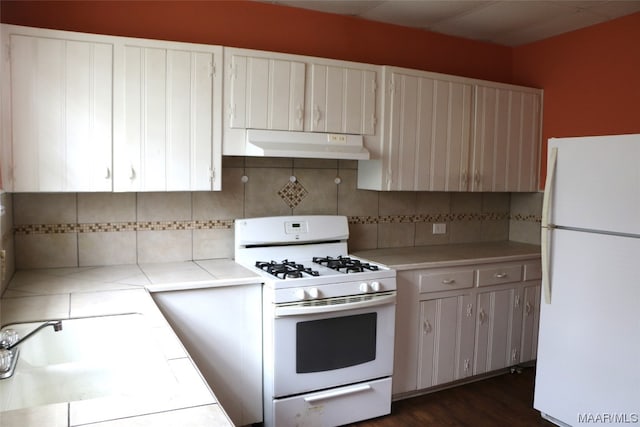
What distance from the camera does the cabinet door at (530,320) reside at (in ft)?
12.3

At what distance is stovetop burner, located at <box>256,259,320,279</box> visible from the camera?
9.13 feet

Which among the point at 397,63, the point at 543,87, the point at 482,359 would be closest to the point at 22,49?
the point at 397,63

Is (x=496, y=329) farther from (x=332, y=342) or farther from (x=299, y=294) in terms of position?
(x=299, y=294)

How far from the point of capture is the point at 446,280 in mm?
3330

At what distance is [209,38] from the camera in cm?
312

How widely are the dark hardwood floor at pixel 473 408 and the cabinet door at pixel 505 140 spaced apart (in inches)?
55.6

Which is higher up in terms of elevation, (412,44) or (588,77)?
(412,44)

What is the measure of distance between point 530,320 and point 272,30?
9.03 feet

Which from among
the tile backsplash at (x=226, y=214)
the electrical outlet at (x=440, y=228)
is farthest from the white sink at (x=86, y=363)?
the electrical outlet at (x=440, y=228)

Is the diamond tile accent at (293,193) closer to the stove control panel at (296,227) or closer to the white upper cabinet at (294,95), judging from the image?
the stove control panel at (296,227)

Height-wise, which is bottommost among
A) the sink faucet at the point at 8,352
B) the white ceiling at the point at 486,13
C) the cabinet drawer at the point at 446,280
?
the cabinet drawer at the point at 446,280

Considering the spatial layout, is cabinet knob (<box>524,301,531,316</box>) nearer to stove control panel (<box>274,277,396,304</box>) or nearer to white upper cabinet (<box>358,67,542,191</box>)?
white upper cabinet (<box>358,67,542,191</box>)

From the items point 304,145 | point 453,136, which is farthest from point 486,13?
point 304,145

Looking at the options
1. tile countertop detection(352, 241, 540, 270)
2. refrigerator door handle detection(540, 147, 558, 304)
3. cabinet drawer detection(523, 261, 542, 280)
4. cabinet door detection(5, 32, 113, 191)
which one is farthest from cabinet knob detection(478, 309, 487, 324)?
cabinet door detection(5, 32, 113, 191)
